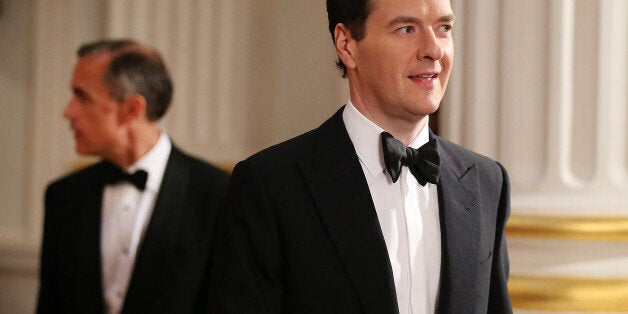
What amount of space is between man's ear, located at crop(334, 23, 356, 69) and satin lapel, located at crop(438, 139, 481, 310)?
233 millimetres

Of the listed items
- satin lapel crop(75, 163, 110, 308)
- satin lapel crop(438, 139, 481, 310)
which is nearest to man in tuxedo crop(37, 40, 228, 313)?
satin lapel crop(75, 163, 110, 308)

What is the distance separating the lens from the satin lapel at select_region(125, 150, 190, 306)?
2342 millimetres

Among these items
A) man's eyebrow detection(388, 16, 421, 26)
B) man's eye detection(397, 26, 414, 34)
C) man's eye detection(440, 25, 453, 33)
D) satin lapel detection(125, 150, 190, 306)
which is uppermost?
man's eyebrow detection(388, 16, 421, 26)

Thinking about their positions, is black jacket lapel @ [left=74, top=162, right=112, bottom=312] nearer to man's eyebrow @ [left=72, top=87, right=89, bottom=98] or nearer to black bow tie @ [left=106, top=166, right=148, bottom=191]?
black bow tie @ [left=106, top=166, right=148, bottom=191]

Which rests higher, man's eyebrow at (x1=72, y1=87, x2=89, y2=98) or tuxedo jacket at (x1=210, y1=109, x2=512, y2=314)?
man's eyebrow at (x1=72, y1=87, x2=89, y2=98)

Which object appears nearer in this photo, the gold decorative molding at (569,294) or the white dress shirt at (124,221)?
the white dress shirt at (124,221)

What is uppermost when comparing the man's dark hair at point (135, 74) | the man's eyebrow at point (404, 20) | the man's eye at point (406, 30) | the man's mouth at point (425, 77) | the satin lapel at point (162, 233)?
the man's eyebrow at point (404, 20)

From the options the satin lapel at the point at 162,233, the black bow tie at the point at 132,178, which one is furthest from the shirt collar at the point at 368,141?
the black bow tie at the point at 132,178

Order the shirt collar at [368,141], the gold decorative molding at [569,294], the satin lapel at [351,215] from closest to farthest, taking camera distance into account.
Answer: the satin lapel at [351,215], the shirt collar at [368,141], the gold decorative molding at [569,294]

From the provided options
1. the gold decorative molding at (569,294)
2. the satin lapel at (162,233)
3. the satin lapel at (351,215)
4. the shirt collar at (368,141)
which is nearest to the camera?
the satin lapel at (351,215)

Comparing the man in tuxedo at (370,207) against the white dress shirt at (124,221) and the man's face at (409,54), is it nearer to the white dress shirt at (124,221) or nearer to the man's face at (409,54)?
the man's face at (409,54)

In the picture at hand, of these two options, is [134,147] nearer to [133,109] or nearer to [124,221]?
[133,109]

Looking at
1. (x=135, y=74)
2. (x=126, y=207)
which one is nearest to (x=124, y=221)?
(x=126, y=207)

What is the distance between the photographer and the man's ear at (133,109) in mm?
2600
